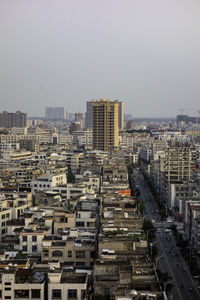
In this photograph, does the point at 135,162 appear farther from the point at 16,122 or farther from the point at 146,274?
the point at 16,122

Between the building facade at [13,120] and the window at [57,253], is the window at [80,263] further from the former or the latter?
the building facade at [13,120]

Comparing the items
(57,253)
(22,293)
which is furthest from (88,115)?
(22,293)

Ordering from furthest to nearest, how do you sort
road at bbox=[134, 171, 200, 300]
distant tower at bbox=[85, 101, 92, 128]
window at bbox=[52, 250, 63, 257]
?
distant tower at bbox=[85, 101, 92, 128] < road at bbox=[134, 171, 200, 300] < window at bbox=[52, 250, 63, 257]

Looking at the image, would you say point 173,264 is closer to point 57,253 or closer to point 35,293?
point 57,253

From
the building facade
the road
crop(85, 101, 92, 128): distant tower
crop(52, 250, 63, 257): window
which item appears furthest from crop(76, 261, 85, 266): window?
crop(85, 101, 92, 128): distant tower

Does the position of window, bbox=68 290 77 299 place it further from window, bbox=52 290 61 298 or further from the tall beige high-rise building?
the tall beige high-rise building
